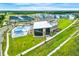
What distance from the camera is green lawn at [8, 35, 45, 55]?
3391 mm

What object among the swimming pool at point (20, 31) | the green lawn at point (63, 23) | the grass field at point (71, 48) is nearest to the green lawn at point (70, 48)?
the grass field at point (71, 48)

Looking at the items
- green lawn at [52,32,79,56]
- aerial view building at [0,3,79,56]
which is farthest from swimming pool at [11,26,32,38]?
green lawn at [52,32,79,56]

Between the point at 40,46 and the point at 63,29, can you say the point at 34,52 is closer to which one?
the point at 40,46

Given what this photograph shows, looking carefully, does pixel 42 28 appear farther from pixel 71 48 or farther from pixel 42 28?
pixel 71 48

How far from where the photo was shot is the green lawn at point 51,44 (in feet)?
11.1

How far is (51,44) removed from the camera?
3406mm

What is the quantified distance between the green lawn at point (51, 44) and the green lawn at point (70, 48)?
0.16ft

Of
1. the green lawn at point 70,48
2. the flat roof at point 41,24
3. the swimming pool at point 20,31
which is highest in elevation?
the flat roof at point 41,24

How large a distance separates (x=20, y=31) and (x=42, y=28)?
0.18 m

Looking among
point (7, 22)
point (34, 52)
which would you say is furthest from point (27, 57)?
point (7, 22)

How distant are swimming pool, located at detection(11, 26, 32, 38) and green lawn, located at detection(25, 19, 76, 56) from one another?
0.56 feet

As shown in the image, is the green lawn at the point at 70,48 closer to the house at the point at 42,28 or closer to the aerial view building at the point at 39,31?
the aerial view building at the point at 39,31

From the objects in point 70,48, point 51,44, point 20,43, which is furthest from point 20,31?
point 70,48

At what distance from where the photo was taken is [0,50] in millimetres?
3406
